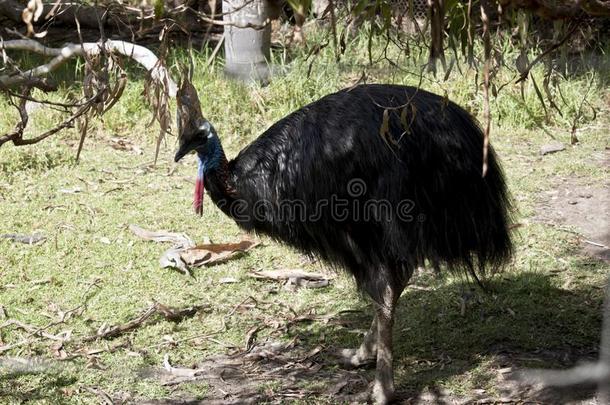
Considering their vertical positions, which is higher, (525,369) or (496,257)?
(496,257)

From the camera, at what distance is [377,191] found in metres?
3.71

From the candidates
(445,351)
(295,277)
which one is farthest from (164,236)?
(445,351)

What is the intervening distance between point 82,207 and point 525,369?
325cm

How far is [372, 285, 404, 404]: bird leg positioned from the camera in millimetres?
3824

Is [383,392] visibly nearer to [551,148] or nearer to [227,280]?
[227,280]

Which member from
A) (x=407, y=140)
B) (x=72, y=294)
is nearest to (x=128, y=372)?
(x=72, y=294)

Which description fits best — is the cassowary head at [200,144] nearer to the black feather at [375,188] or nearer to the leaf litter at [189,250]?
the black feather at [375,188]

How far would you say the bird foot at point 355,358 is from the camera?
4.20 m

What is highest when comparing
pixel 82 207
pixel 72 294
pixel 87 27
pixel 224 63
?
pixel 87 27

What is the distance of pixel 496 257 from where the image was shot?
3996 mm

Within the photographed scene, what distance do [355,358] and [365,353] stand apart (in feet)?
0.20

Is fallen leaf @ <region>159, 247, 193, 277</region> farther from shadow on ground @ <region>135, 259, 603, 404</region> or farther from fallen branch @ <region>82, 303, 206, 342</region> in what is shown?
shadow on ground @ <region>135, 259, 603, 404</region>

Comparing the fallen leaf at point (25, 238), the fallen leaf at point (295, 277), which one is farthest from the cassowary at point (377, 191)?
the fallen leaf at point (25, 238)

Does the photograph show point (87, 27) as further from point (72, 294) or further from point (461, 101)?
point (72, 294)
